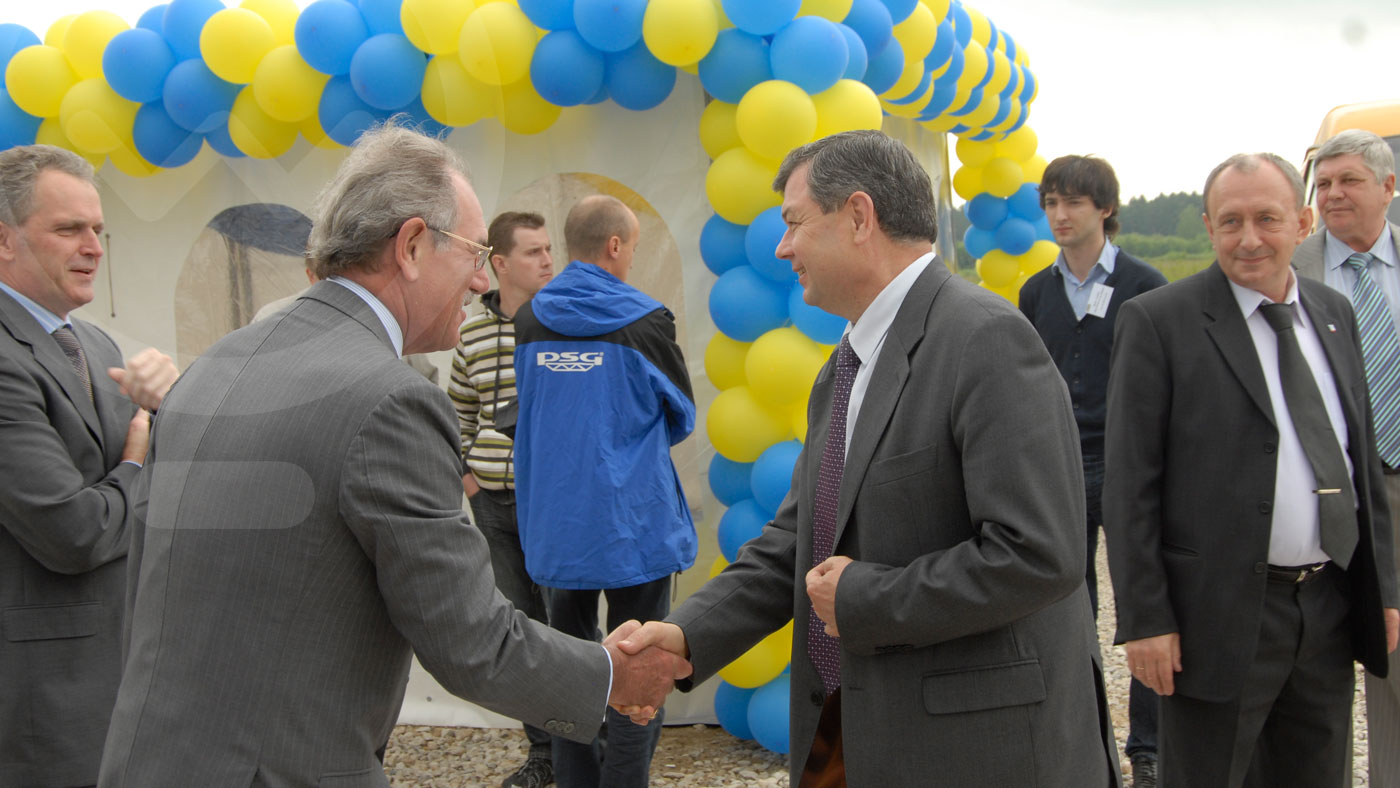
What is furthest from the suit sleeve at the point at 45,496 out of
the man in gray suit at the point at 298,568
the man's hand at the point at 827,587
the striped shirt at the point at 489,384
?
the striped shirt at the point at 489,384

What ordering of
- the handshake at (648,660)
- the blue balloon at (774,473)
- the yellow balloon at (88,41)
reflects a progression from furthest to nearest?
the yellow balloon at (88,41) < the blue balloon at (774,473) < the handshake at (648,660)

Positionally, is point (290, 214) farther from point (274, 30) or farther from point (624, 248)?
point (624, 248)

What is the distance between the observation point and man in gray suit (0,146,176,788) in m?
2.33

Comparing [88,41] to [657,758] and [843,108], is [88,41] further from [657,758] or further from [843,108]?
[657,758]

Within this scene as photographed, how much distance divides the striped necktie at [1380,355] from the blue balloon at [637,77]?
2524 millimetres

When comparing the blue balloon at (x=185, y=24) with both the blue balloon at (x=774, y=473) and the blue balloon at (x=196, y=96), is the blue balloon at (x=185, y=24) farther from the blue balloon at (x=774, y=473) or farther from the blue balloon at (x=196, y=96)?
the blue balloon at (x=774, y=473)

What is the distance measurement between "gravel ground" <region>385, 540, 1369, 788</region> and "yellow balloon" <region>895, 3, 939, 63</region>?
3077 mm

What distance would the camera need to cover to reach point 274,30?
460 cm

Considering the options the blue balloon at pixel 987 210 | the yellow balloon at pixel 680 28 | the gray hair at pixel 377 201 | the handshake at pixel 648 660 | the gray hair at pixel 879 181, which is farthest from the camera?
the blue balloon at pixel 987 210

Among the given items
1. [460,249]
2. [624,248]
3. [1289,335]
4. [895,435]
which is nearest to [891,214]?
[895,435]

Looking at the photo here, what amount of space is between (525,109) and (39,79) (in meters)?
2.29

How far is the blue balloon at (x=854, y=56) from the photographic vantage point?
4.03m

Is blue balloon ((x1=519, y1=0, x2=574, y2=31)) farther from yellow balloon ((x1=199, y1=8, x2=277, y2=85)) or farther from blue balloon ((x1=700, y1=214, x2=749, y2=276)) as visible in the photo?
yellow balloon ((x1=199, y1=8, x2=277, y2=85))

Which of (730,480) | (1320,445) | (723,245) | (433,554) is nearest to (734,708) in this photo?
(730,480)
